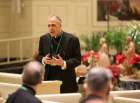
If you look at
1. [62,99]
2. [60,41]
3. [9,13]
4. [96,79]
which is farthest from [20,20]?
[96,79]

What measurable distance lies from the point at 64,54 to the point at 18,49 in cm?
718

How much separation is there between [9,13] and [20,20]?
569mm

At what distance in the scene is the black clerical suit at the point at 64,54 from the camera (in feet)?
21.9

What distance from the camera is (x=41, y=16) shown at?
13477 mm

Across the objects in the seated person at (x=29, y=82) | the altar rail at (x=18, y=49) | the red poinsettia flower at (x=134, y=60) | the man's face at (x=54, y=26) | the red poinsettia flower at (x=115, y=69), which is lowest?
the altar rail at (x=18, y=49)

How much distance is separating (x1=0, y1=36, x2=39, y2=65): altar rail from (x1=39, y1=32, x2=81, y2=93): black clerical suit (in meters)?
6.50

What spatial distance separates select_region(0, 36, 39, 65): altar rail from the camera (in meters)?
13.4

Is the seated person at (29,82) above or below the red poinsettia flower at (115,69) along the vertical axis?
above

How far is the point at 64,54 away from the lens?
670cm

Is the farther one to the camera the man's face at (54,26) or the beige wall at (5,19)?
the beige wall at (5,19)

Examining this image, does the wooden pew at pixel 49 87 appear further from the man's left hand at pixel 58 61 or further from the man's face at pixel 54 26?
the man's face at pixel 54 26

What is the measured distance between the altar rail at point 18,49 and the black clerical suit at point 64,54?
6.50 meters

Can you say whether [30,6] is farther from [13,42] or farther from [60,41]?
[60,41]

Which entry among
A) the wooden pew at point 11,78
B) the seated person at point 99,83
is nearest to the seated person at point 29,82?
the seated person at point 99,83
